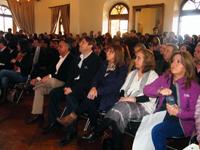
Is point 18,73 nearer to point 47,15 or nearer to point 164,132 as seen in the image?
point 164,132

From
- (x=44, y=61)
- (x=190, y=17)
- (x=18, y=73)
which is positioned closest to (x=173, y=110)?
(x=44, y=61)

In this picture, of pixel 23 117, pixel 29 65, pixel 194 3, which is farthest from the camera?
pixel 194 3

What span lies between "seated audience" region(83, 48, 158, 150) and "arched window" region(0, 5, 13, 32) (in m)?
13.6

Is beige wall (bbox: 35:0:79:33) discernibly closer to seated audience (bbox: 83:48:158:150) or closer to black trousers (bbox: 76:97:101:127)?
black trousers (bbox: 76:97:101:127)

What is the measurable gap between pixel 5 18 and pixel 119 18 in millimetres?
6836

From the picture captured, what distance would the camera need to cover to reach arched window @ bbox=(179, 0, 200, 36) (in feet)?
31.9

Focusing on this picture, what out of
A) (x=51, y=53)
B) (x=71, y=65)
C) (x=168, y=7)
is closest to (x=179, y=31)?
(x=168, y=7)

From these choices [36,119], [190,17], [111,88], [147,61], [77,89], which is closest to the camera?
[147,61]

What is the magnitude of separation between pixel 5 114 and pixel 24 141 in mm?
1420

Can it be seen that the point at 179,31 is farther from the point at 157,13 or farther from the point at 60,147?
the point at 60,147

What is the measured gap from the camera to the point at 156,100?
327 cm

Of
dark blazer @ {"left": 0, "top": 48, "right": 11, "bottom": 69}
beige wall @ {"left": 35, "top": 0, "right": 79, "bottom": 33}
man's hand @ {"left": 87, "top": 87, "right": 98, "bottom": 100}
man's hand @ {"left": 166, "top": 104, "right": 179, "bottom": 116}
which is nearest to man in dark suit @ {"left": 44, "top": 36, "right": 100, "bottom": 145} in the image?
man's hand @ {"left": 87, "top": 87, "right": 98, "bottom": 100}

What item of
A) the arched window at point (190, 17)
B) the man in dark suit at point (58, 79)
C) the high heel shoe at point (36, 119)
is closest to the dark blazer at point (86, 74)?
the man in dark suit at point (58, 79)

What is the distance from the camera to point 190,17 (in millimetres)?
9875
